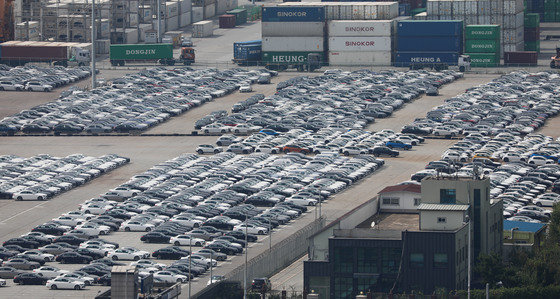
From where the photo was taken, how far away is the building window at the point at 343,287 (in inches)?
Result: 4242

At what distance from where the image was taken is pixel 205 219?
465ft

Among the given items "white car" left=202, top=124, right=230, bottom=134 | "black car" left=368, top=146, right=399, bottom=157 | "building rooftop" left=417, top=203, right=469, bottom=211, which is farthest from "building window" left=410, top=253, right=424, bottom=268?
"white car" left=202, top=124, right=230, bottom=134

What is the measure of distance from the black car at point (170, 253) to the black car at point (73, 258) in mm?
5772

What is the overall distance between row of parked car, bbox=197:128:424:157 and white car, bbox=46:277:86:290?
59.0m

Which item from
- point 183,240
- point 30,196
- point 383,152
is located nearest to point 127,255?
point 183,240

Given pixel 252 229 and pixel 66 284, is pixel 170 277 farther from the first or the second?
pixel 252 229

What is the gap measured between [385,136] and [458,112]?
19515 mm

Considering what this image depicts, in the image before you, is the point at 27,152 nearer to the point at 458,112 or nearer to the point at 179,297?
the point at 458,112

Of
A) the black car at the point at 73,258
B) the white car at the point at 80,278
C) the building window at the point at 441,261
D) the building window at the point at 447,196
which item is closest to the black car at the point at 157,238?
the black car at the point at 73,258

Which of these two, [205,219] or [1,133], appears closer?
[205,219]

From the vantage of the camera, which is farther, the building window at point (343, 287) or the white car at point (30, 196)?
the white car at point (30, 196)

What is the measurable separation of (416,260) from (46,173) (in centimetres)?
6805

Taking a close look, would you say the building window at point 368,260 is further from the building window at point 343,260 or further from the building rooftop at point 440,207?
the building rooftop at point 440,207

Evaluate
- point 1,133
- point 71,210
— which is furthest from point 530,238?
point 1,133
